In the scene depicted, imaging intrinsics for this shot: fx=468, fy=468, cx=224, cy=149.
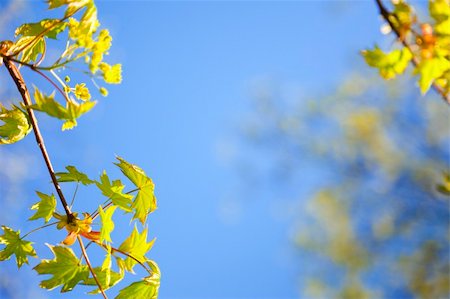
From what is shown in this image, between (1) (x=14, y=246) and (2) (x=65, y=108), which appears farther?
(1) (x=14, y=246)

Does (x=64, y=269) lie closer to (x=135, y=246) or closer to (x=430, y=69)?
(x=135, y=246)

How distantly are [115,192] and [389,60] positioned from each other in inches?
18.9

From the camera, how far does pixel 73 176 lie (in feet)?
2.45

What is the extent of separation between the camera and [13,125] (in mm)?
733

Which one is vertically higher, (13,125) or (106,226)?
(13,125)

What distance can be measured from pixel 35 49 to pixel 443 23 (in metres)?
0.64

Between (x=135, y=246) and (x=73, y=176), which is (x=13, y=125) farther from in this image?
(x=135, y=246)

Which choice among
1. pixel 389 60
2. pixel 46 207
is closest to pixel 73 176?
pixel 46 207

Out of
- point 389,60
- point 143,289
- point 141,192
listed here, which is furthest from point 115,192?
point 389,60

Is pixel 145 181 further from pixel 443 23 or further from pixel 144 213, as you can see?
pixel 443 23

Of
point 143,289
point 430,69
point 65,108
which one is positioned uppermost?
point 430,69

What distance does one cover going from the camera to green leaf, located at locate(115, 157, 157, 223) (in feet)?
2.43

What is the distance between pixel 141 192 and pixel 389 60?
1.47ft

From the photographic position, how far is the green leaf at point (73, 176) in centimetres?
74
